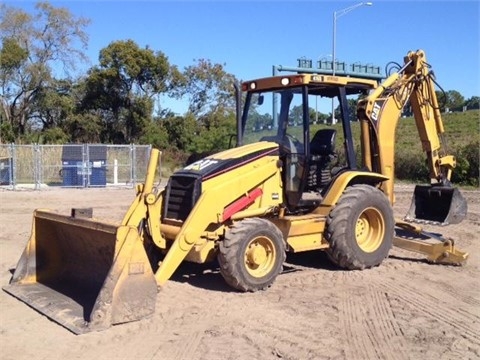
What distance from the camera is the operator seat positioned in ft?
28.1

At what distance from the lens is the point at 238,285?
709 centimetres

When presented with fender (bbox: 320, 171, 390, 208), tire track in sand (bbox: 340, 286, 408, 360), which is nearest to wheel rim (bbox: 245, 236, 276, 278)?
tire track in sand (bbox: 340, 286, 408, 360)

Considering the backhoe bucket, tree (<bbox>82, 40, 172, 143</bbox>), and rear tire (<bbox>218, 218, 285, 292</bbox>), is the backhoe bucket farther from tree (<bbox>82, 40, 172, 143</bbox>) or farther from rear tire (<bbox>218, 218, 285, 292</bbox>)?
tree (<bbox>82, 40, 172, 143</bbox>)

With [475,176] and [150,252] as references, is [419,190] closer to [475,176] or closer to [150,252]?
[150,252]

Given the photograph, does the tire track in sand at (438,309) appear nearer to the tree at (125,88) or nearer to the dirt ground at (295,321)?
the dirt ground at (295,321)

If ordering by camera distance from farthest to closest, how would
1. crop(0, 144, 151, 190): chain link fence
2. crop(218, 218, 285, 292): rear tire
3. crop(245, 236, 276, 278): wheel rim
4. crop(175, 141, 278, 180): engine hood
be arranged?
crop(0, 144, 151, 190): chain link fence, crop(175, 141, 278, 180): engine hood, crop(245, 236, 276, 278): wheel rim, crop(218, 218, 285, 292): rear tire

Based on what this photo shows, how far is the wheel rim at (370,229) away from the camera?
343 inches

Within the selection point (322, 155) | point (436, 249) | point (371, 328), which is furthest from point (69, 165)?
point (371, 328)

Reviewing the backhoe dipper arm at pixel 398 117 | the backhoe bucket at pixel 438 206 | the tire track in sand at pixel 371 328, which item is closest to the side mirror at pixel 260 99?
the backhoe dipper arm at pixel 398 117

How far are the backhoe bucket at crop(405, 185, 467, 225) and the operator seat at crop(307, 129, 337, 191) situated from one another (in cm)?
210

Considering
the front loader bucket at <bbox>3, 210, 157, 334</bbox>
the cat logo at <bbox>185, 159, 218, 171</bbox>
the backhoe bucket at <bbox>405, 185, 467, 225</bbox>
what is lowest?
the front loader bucket at <bbox>3, 210, 157, 334</bbox>

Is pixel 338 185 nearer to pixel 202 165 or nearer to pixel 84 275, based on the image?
pixel 202 165

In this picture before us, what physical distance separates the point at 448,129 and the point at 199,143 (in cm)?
1788

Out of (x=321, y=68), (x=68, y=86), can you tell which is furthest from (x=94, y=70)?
(x=321, y=68)
